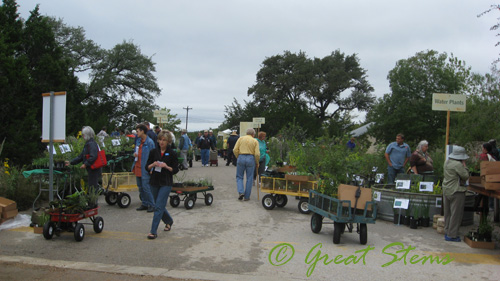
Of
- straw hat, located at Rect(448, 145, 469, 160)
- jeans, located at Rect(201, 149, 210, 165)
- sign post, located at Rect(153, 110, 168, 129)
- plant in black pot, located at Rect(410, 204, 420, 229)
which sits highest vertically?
sign post, located at Rect(153, 110, 168, 129)

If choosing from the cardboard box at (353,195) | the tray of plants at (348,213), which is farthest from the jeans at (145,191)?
the cardboard box at (353,195)

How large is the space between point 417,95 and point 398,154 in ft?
89.0

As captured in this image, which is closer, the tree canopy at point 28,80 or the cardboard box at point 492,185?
the cardboard box at point 492,185

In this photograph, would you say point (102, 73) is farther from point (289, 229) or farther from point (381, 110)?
point (289, 229)

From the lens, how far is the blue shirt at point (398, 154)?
11648 millimetres

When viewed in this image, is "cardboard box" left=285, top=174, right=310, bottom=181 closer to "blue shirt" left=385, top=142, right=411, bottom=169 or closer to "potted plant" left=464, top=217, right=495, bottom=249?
"blue shirt" left=385, top=142, right=411, bottom=169

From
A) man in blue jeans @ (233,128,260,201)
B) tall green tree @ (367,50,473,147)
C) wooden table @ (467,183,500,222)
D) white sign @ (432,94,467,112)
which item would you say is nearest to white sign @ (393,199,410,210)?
wooden table @ (467,183,500,222)

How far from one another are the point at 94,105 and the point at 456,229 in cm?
3731

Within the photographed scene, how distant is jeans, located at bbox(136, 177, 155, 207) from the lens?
962cm

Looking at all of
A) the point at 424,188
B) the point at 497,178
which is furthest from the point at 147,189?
the point at 497,178

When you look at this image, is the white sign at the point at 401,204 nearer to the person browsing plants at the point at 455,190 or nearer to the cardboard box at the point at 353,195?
the person browsing plants at the point at 455,190

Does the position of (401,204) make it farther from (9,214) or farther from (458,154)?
(9,214)

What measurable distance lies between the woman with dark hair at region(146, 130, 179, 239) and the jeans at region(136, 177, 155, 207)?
2.22 m

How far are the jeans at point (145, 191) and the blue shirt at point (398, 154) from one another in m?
6.26
